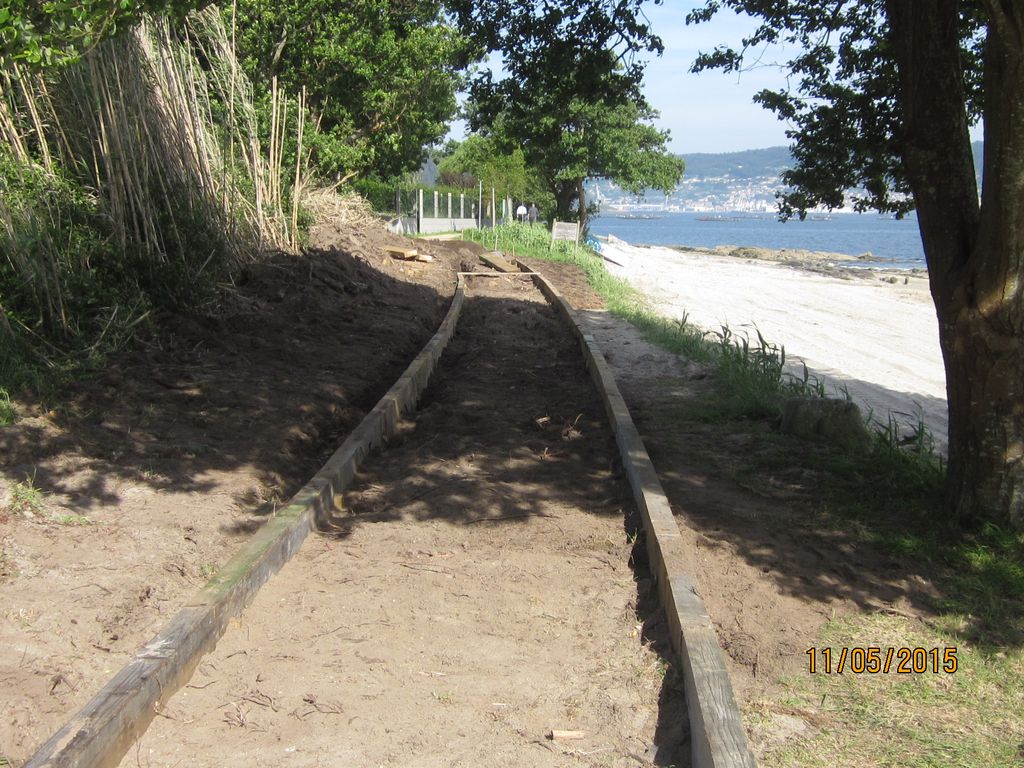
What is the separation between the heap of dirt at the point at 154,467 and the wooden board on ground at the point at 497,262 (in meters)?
10.2

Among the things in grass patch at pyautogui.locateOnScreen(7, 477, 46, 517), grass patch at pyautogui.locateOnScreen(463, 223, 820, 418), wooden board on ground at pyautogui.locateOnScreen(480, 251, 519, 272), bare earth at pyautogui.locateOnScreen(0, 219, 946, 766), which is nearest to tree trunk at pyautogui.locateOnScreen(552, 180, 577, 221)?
wooden board on ground at pyautogui.locateOnScreen(480, 251, 519, 272)

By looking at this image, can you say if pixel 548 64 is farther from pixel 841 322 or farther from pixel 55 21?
pixel 841 322

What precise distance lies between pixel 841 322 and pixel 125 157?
17.3 metres

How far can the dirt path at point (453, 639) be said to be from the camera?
3.51m

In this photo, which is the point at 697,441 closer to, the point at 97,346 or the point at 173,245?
the point at 97,346

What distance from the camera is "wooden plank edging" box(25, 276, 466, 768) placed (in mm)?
3123

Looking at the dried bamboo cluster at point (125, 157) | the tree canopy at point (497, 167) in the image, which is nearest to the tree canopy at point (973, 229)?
the dried bamboo cluster at point (125, 157)

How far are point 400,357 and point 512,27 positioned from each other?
381 centimetres

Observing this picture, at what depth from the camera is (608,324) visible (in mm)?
14594

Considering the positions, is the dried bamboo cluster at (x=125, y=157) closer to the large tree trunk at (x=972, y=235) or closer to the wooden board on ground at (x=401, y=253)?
the large tree trunk at (x=972, y=235)

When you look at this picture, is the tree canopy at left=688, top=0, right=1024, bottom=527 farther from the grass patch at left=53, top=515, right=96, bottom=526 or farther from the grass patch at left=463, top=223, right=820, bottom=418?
the grass patch at left=53, top=515, right=96, bottom=526

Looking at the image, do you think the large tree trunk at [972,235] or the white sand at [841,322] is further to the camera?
the white sand at [841,322]

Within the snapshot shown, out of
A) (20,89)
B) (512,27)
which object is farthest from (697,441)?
(20,89)
